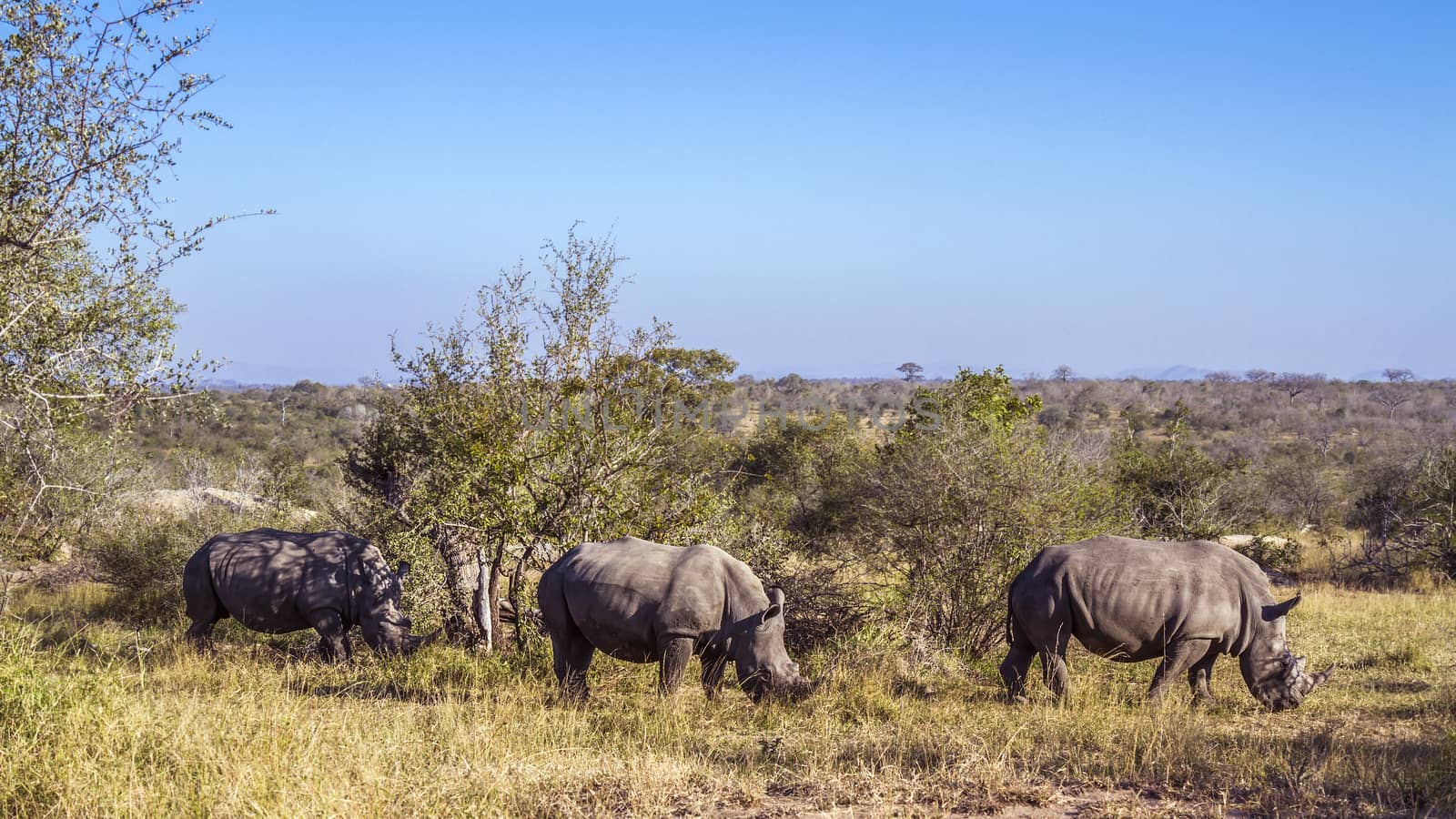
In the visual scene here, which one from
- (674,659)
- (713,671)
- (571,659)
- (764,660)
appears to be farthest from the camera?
(571,659)

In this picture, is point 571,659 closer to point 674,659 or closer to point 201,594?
point 674,659

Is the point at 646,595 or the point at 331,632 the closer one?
the point at 646,595

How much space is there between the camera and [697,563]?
864 centimetres

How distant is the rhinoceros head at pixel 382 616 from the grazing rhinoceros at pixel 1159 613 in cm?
631

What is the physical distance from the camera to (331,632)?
10.5 meters

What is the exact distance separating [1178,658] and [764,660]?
370 centimetres

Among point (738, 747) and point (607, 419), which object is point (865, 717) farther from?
point (607, 419)

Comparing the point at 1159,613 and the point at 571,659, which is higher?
the point at 1159,613

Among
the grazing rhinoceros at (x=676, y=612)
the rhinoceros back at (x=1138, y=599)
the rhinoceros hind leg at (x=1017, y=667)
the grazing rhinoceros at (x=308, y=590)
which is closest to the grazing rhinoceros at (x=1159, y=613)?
the rhinoceros back at (x=1138, y=599)

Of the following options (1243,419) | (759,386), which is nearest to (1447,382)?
(1243,419)

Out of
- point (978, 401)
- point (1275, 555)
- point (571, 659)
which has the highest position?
point (978, 401)

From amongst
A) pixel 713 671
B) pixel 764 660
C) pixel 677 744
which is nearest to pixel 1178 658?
pixel 764 660

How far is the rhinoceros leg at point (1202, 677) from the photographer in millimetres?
9055

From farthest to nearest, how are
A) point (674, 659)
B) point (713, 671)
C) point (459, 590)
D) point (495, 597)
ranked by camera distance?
point (459, 590), point (495, 597), point (713, 671), point (674, 659)
